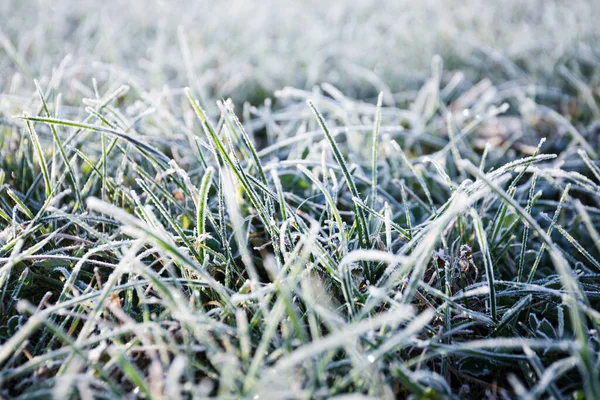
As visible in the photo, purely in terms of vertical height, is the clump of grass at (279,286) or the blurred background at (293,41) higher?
the blurred background at (293,41)

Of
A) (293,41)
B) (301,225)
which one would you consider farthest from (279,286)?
(293,41)

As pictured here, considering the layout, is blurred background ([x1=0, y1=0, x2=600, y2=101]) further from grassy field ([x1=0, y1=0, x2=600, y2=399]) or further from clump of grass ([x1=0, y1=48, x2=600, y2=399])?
clump of grass ([x1=0, y1=48, x2=600, y2=399])

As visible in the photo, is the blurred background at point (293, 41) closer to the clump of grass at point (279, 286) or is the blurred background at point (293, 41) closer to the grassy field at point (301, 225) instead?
the grassy field at point (301, 225)

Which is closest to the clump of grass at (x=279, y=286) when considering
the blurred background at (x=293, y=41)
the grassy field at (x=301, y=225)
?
the grassy field at (x=301, y=225)

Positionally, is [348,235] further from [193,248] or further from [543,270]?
[543,270]


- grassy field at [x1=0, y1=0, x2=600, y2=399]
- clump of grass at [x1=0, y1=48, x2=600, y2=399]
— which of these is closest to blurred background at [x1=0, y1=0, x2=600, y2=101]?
grassy field at [x1=0, y1=0, x2=600, y2=399]
